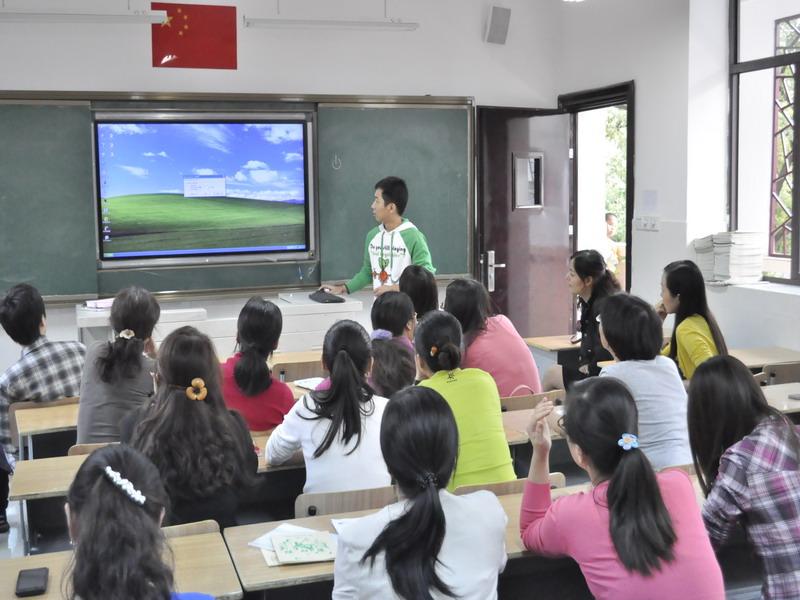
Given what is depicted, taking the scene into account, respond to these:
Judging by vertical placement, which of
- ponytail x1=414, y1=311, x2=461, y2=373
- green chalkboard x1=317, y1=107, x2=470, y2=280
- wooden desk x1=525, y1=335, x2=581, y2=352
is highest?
green chalkboard x1=317, y1=107, x2=470, y2=280

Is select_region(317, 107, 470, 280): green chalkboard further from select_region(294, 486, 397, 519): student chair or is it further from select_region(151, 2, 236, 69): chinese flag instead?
select_region(294, 486, 397, 519): student chair

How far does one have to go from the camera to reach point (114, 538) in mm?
1523

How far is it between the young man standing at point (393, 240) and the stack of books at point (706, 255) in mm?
1847

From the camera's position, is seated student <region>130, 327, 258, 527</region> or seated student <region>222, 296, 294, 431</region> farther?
seated student <region>222, 296, 294, 431</region>

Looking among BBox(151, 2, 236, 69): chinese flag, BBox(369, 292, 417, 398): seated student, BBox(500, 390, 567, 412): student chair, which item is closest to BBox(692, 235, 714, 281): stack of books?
BBox(500, 390, 567, 412): student chair

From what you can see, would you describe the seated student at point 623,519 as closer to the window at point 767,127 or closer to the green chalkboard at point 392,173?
the window at point 767,127

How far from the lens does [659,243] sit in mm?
6340

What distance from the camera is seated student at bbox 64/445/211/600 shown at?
1.51 m

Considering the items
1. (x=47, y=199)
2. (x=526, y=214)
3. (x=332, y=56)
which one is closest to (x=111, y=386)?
(x=47, y=199)

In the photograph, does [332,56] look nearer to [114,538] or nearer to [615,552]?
[615,552]

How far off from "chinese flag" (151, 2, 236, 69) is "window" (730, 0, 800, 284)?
3.46 m

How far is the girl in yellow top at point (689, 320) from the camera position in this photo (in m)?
4.16

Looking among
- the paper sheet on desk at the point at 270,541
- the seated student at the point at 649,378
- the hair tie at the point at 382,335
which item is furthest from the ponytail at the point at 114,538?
the hair tie at the point at 382,335

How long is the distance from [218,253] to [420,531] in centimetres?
501
